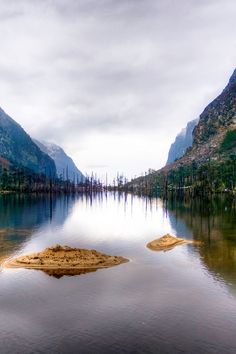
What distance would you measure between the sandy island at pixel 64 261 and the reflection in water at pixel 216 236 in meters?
15.6

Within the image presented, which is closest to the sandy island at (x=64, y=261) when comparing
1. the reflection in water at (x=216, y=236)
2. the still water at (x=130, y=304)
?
the still water at (x=130, y=304)

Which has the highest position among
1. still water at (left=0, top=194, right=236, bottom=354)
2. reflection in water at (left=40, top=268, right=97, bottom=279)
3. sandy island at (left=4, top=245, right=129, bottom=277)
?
sandy island at (left=4, top=245, right=129, bottom=277)

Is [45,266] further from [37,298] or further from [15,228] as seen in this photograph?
[15,228]

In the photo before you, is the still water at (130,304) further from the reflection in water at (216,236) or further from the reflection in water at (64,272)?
the reflection in water at (64,272)

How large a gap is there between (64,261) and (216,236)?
42.4m

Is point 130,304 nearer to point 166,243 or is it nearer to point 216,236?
point 166,243

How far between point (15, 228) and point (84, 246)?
30.9m

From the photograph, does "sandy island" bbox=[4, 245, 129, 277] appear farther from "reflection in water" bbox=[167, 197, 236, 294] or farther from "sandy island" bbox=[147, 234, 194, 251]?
"reflection in water" bbox=[167, 197, 236, 294]

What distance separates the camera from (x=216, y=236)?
293 ft

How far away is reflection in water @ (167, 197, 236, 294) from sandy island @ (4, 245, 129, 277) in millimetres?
15554

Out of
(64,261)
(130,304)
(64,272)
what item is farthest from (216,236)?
(130,304)

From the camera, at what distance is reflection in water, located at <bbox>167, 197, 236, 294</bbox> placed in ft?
194

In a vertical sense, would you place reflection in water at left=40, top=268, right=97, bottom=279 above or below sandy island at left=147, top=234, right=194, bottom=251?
below

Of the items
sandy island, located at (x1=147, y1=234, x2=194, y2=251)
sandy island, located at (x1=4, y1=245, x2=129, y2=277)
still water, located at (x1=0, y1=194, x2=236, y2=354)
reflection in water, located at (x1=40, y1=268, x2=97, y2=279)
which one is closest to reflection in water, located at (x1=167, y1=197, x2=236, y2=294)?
still water, located at (x1=0, y1=194, x2=236, y2=354)
